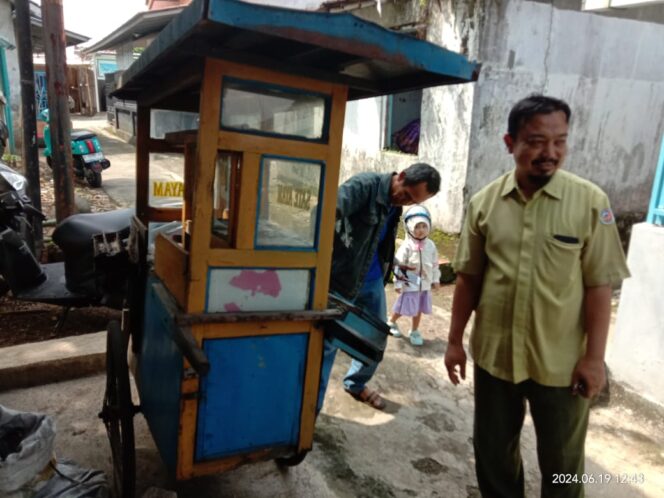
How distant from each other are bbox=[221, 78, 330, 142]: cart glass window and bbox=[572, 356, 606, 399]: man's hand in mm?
1241

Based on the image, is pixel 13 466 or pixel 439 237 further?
pixel 439 237

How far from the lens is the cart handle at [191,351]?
1.58m

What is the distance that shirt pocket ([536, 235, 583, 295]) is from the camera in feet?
6.06

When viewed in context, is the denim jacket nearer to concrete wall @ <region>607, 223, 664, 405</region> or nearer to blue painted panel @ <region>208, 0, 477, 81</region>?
blue painted panel @ <region>208, 0, 477, 81</region>

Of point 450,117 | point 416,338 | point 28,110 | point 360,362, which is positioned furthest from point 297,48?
point 450,117

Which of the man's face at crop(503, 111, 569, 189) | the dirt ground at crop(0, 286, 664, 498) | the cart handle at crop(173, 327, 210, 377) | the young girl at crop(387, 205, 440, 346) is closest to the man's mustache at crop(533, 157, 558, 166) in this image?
the man's face at crop(503, 111, 569, 189)

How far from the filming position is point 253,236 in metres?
1.92

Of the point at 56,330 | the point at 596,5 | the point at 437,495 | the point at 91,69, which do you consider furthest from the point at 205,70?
the point at 91,69

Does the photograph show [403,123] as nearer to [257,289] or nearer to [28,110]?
[28,110]

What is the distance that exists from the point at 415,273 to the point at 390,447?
6.16 ft

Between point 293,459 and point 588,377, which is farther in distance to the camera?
point 293,459

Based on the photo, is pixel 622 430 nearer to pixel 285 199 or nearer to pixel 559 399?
pixel 559 399

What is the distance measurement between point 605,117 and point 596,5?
3701 mm

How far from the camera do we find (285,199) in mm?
2002
